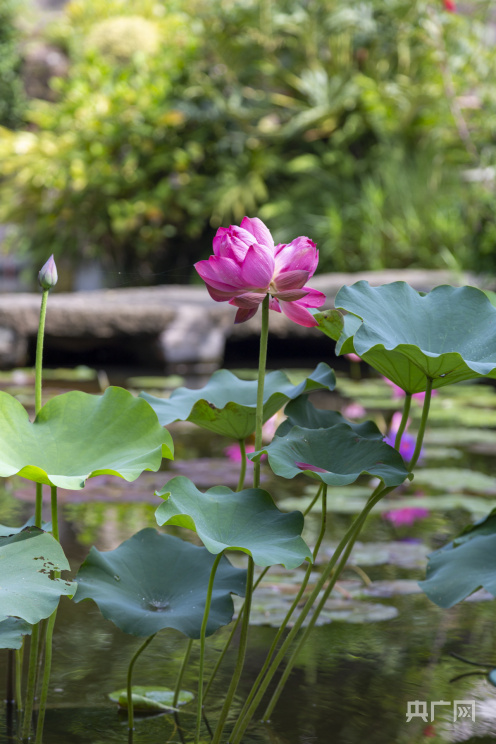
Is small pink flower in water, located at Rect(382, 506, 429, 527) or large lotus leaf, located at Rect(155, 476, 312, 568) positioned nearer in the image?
large lotus leaf, located at Rect(155, 476, 312, 568)

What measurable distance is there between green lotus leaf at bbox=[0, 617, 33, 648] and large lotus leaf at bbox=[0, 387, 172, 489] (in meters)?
0.12

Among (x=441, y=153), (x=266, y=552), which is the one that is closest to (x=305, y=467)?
(x=266, y=552)

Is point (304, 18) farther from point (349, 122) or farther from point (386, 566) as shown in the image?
point (386, 566)

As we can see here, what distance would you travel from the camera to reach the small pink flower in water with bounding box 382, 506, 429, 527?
5.38 feet

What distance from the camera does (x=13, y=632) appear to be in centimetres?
60

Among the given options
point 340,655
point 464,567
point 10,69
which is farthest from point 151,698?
point 10,69

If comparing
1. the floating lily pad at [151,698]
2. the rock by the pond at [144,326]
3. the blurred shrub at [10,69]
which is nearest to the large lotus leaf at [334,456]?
the floating lily pad at [151,698]

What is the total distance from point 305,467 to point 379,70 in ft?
24.1

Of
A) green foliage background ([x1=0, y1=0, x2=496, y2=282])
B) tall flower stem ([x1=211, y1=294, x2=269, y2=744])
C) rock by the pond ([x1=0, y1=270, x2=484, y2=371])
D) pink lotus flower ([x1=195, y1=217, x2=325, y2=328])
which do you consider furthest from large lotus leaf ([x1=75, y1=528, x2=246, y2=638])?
green foliage background ([x1=0, y1=0, x2=496, y2=282])

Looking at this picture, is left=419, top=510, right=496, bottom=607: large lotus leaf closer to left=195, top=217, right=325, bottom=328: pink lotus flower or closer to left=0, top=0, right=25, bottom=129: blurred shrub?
left=195, top=217, right=325, bottom=328: pink lotus flower

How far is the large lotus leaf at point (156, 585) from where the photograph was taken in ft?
2.19

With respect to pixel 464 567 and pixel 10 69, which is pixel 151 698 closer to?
pixel 464 567

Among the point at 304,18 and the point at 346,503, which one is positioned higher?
the point at 304,18

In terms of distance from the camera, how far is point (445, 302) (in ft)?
2.60
